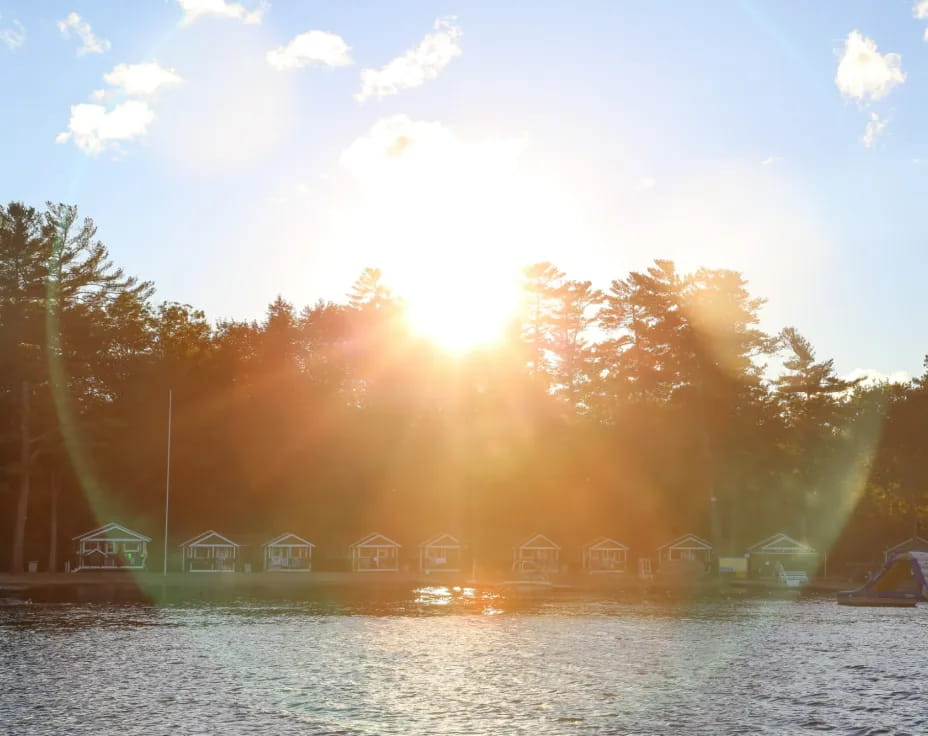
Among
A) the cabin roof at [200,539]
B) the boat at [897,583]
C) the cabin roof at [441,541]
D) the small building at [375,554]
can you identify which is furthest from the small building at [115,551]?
the boat at [897,583]

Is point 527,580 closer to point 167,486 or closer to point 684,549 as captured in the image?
point 684,549

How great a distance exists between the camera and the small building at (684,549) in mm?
100938

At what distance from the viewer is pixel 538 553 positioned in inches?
3910

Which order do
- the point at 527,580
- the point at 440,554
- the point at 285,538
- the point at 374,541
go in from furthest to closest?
1. the point at 440,554
2. the point at 374,541
3. the point at 285,538
4. the point at 527,580

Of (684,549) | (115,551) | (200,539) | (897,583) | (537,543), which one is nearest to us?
(897,583)

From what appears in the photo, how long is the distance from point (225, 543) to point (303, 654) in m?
56.0

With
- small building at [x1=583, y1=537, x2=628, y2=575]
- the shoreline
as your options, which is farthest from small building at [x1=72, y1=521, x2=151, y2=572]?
small building at [x1=583, y1=537, x2=628, y2=575]

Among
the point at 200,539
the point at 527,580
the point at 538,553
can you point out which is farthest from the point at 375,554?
the point at 200,539

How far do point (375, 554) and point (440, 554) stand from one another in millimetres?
6455

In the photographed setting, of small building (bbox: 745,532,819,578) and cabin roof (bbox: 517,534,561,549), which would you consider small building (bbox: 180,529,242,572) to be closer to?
cabin roof (bbox: 517,534,561,549)

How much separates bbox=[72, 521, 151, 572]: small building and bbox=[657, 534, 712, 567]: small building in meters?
47.8

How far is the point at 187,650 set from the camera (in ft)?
123

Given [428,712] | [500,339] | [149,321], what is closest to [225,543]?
[149,321]

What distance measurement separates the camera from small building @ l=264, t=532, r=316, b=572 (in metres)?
92.4
